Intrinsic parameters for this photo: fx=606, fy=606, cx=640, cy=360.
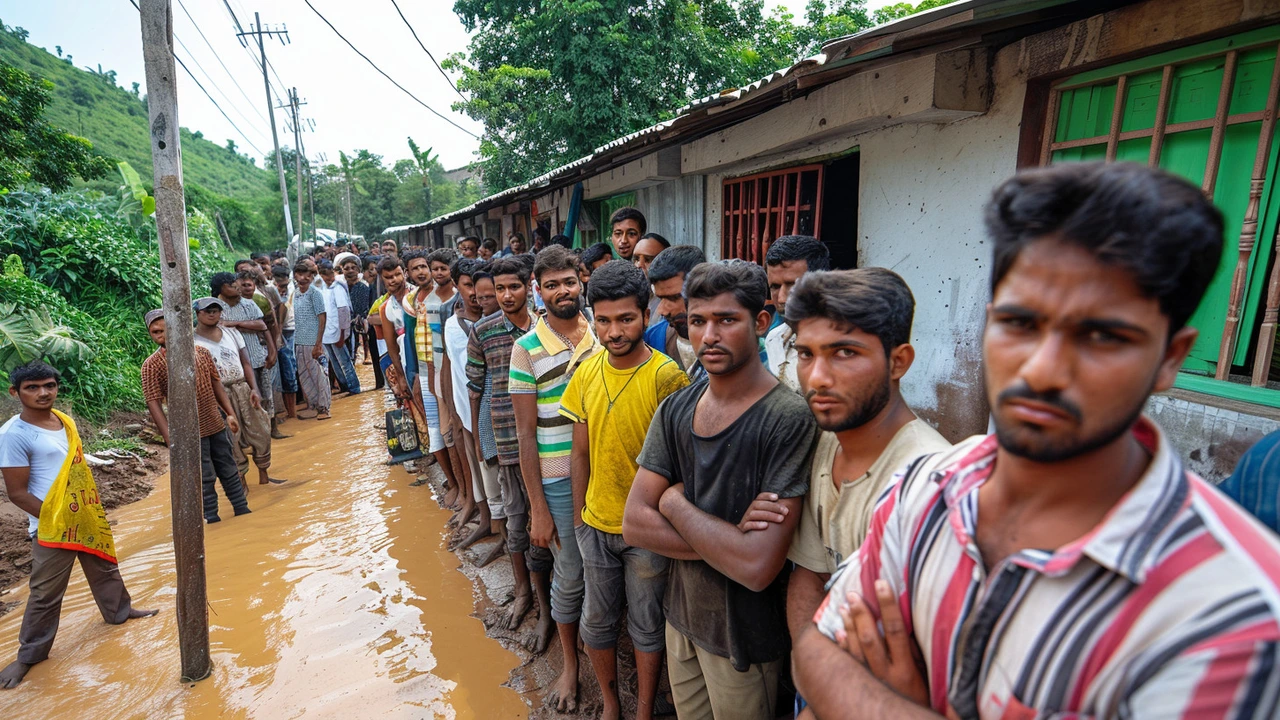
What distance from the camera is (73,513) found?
11.9 ft

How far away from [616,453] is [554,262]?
1.09 meters

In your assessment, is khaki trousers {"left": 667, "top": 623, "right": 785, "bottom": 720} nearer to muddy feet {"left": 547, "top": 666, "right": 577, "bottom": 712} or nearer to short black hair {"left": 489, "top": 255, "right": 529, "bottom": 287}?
muddy feet {"left": 547, "top": 666, "right": 577, "bottom": 712}

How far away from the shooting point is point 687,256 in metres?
2.92

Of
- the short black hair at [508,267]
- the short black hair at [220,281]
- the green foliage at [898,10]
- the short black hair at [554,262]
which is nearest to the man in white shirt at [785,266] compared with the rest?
the short black hair at [554,262]

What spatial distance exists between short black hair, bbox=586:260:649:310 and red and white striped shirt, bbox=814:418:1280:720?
1.58 metres

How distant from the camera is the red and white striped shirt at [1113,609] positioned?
0.65 m

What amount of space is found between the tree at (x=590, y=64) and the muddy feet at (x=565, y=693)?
45.1 feet

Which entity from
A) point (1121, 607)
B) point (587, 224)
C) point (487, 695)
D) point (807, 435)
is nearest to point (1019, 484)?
point (1121, 607)

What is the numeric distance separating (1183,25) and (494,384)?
3.35m

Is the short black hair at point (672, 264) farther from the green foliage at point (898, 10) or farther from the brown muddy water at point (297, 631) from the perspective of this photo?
the green foliage at point (898, 10)

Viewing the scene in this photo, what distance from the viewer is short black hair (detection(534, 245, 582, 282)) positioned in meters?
2.98

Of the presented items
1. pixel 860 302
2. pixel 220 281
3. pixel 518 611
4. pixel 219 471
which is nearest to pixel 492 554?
pixel 518 611

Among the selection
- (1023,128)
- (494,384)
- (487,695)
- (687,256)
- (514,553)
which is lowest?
(487,695)

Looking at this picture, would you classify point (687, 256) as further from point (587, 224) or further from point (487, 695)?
point (587, 224)
